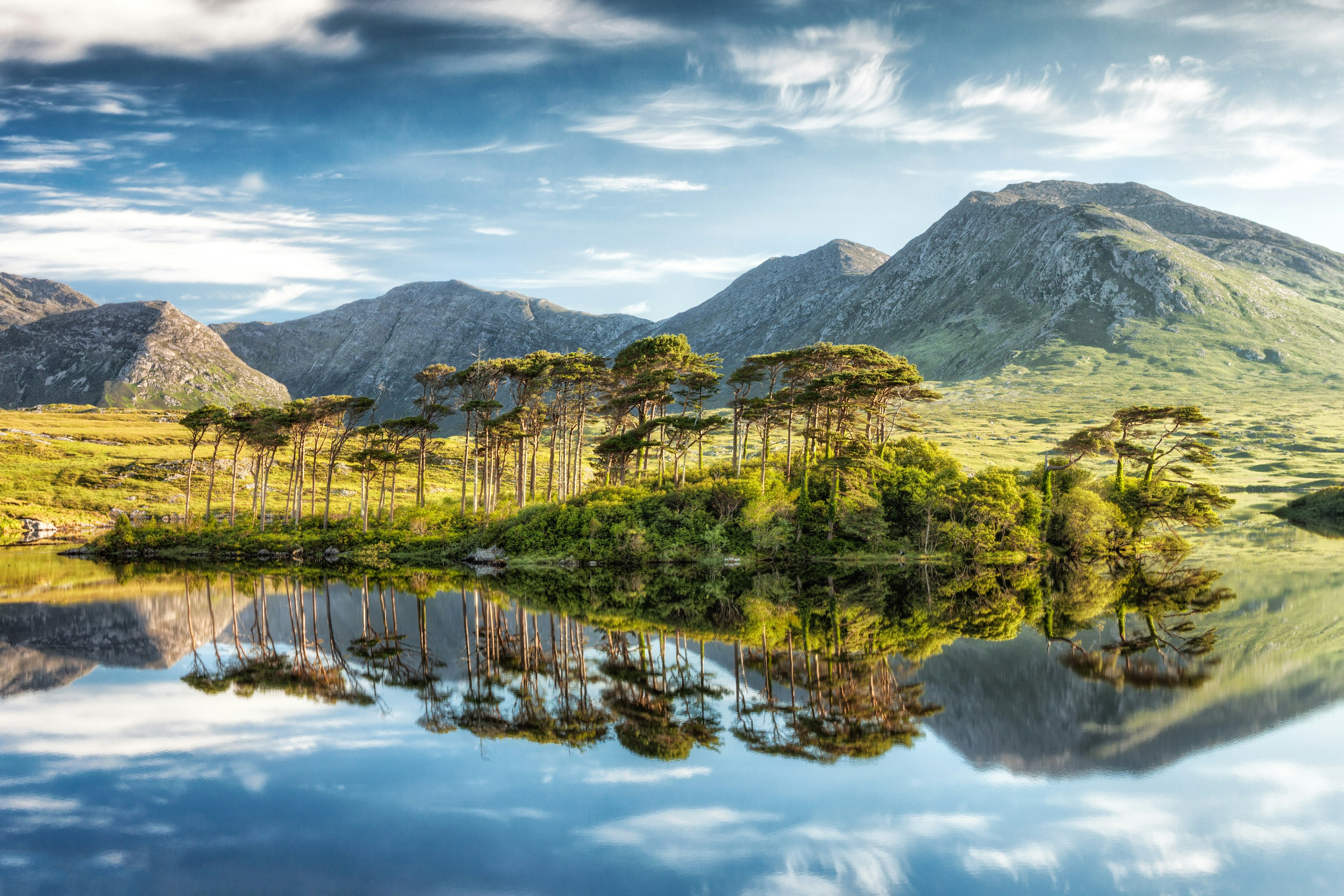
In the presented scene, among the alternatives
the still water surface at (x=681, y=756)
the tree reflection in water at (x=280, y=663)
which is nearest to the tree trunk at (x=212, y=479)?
the tree reflection in water at (x=280, y=663)

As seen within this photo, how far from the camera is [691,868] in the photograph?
32.3ft

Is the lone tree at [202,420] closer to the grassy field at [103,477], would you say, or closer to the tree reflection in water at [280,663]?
the grassy field at [103,477]

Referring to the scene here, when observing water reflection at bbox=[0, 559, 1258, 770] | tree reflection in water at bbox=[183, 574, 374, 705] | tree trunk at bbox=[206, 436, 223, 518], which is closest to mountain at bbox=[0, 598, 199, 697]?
water reflection at bbox=[0, 559, 1258, 770]

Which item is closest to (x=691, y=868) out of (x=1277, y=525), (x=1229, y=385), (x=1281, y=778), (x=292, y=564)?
(x=1281, y=778)

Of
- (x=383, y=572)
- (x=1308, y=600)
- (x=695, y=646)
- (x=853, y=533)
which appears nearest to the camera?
(x=695, y=646)

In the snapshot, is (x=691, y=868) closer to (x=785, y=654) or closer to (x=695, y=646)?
(x=785, y=654)

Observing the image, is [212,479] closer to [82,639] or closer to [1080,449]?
[82,639]

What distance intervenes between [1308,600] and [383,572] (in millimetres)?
47422

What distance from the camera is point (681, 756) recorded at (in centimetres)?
1407

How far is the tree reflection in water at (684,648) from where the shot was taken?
15.9m

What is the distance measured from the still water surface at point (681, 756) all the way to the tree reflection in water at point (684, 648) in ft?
0.52

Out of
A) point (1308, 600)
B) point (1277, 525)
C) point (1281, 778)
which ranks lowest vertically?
point (1277, 525)

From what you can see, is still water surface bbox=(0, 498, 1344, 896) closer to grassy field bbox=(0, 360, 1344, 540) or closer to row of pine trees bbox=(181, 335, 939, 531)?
row of pine trees bbox=(181, 335, 939, 531)

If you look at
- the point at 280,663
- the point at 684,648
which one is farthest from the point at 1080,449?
the point at 280,663
